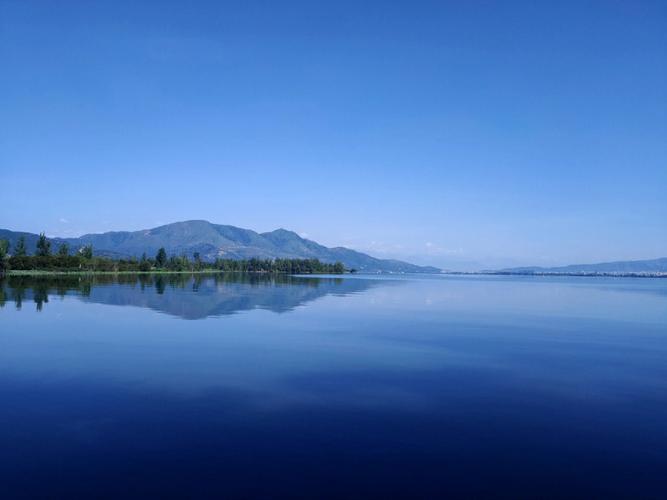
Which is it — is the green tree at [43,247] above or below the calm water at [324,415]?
above

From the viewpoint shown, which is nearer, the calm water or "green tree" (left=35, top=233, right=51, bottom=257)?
the calm water

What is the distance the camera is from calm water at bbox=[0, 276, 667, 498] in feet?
32.1

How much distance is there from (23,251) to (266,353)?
148552 mm

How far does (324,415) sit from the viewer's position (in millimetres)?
13773

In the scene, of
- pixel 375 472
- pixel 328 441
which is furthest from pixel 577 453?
pixel 328 441

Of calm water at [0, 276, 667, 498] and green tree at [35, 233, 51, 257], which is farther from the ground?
green tree at [35, 233, 51, 257]

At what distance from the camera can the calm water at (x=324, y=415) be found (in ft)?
32.1

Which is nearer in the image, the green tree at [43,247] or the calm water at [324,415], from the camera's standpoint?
the calm water at [324,415]

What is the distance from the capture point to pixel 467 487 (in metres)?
9.71

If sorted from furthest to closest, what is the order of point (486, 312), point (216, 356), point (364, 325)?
point (486, 312)
point (364, 325)
point (216, 356)

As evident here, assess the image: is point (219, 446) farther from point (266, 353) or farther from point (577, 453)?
point (266, 353)

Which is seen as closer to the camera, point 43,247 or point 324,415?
point 324,415

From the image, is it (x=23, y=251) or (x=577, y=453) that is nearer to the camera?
(x=577, y=453)

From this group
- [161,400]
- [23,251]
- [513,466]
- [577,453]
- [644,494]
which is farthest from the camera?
[23,251]
